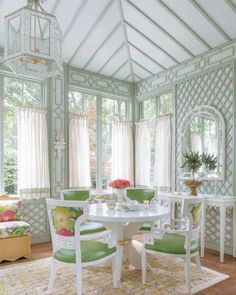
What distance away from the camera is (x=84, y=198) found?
4.11 meters

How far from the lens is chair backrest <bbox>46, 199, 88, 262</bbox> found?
8.09 ft

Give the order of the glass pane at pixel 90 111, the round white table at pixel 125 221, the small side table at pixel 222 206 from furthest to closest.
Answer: the glass pane at pixel 90 111 → the small side table at pixel 222 206 → the round white table at pixel 125 221

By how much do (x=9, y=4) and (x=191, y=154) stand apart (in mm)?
3470

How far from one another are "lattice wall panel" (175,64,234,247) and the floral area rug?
0.99m

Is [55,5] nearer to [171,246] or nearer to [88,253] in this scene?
[88,253]

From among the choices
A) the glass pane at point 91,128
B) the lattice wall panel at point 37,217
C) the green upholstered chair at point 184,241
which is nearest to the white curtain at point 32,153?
the lattice wall panel at point 37,217

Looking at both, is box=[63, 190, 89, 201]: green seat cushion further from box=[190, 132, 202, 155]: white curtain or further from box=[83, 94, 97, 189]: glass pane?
box=[190, 132, 202, 155]: white curtain

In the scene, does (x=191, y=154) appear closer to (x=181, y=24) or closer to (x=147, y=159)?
(x=147, y=159)

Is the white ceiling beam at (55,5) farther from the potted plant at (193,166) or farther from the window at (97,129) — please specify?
the potted plant at (193,166)

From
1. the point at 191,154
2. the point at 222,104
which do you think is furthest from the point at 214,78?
the point at 191,154

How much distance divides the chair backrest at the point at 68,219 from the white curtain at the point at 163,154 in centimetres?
285

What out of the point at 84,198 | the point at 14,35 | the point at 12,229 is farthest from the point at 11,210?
the point at 14,35

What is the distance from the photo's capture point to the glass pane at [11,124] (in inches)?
175

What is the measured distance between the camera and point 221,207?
12.2 feet
